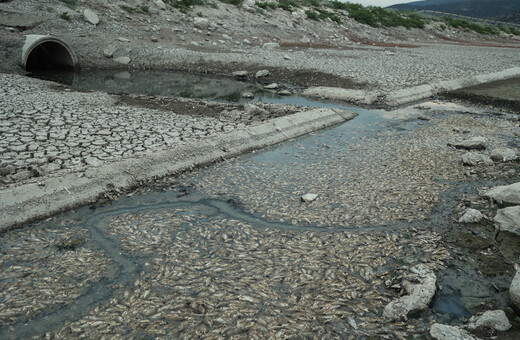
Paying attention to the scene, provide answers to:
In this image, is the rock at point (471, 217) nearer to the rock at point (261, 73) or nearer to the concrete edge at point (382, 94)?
the concrete edge at point (382, 94)

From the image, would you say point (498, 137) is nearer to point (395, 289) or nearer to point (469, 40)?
point (395, 289)

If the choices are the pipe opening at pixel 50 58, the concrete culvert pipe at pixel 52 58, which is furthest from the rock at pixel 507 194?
the pipe opening at pixel 50 58

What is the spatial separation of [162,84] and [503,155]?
946cm

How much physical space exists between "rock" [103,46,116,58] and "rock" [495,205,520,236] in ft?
44.6

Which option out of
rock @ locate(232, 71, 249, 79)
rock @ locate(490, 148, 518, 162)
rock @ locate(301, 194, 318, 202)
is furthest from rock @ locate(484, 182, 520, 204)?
rock @ locate(232, 71, 249, 79)

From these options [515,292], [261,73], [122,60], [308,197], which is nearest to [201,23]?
[122,60]

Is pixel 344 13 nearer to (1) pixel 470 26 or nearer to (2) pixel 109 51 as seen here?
(1) pixel 470 26

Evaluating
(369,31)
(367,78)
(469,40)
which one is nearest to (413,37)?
(369,31)

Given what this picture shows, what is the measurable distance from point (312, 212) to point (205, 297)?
2.16 m

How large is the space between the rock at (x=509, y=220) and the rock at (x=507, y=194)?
59cm

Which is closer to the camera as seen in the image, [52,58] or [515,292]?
[515,292]

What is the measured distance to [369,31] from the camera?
27.7 metres

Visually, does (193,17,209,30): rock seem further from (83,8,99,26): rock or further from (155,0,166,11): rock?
(83,8,99,26): rock

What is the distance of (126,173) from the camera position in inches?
238
